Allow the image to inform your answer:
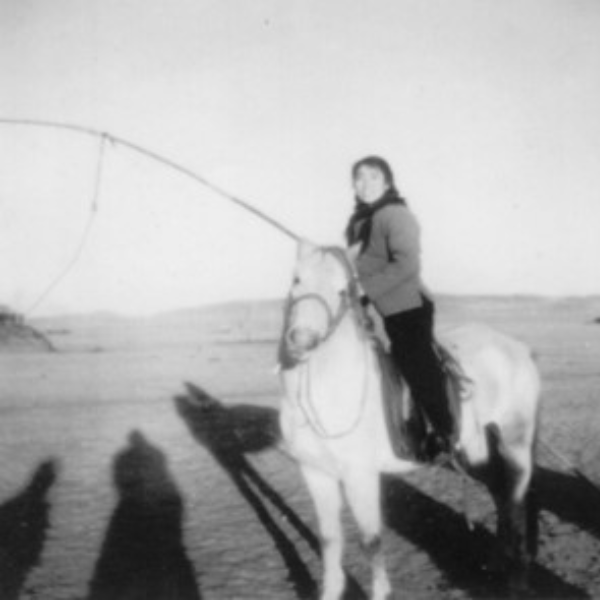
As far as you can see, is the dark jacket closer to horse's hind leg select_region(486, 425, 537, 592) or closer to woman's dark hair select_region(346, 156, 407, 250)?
woman's dark hair select_region(346, 156, 407, 250)

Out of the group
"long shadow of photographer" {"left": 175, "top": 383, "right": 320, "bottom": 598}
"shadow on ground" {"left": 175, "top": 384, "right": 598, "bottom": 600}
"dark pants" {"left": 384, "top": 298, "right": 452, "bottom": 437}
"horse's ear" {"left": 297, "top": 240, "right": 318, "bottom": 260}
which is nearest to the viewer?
"horse's ear" {"left": 297, "top": 240, "right": 318, "bottom": 260}

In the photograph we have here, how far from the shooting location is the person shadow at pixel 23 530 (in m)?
6.64

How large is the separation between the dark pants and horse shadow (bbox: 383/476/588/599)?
1.52m

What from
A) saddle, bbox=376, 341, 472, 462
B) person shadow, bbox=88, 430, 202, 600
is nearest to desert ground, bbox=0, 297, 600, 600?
person shadow, bbox=88, 430, 202, 600

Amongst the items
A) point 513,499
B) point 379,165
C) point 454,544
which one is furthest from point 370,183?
point 454,544

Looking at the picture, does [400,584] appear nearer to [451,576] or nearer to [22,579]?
[451,576]

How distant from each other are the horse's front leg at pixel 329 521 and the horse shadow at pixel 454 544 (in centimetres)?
108

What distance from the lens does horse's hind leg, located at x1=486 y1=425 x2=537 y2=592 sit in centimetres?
648

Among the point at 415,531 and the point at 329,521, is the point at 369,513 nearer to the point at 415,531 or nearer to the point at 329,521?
the point at 329,521

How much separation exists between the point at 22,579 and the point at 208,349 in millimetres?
30727

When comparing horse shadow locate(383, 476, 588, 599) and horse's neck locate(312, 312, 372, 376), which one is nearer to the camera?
horse's neck locate(312, 312, 372, 376)

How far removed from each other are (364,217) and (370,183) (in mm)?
318

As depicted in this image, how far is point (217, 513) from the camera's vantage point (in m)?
8.69

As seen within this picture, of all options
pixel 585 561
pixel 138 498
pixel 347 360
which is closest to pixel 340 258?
pixel 347 360
